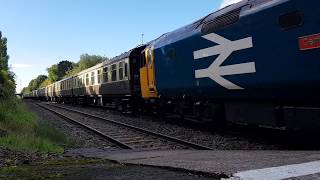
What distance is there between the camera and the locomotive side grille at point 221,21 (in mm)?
12516

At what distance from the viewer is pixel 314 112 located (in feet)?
32.9

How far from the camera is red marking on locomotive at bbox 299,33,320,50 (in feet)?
31.2

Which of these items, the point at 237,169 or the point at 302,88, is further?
the point at 302,88

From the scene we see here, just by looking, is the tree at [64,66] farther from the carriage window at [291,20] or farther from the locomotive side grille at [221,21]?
the carriage window at [291,20]

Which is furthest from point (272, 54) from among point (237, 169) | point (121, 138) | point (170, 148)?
point (121, 138)

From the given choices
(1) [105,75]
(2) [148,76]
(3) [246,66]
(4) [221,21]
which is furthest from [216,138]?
(1) [105,75]

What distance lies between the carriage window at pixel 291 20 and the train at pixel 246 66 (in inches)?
0.8

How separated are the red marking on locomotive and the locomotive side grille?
8.78ft

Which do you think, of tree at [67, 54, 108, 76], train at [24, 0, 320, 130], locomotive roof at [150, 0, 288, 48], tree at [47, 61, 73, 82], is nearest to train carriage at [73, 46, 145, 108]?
train at [24, 0, 320, 130]

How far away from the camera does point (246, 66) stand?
39.5ft

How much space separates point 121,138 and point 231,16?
17.5ft

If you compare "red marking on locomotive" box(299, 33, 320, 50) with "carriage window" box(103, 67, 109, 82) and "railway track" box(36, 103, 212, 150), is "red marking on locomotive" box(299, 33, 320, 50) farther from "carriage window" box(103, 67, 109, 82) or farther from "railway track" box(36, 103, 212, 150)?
"carriage window" box(103, 67, 109, 82)

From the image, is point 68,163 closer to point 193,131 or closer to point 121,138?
point 121,138

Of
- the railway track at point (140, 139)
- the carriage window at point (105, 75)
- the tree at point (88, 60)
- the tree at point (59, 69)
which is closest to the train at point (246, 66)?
the railway track at point (140, 139)
